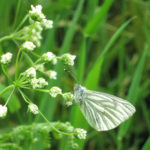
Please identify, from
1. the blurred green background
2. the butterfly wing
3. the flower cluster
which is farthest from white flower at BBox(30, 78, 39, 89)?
the blurred green background

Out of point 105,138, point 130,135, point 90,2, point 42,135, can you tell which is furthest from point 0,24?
point 130,135

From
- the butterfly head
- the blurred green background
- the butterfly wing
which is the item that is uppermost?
the blurred green background

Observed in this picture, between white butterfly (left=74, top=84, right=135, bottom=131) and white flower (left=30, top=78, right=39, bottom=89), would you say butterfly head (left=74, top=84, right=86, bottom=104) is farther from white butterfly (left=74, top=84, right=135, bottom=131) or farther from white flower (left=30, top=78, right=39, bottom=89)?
white flower (left=30, top=78, right=39, bottom=89)

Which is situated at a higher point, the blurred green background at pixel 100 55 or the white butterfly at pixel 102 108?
the blurred green background at pixel 100 55

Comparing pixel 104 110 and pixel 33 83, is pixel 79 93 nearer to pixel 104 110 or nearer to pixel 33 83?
pixel 104 110

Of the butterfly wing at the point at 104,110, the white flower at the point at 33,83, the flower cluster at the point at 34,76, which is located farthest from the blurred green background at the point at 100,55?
the white flower at the point at 33,83

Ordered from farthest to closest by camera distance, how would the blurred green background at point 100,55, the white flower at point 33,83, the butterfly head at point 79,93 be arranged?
the blurred green background at point 100,55 < the butterfly head at point 79,93 < the white flower at point 33,83

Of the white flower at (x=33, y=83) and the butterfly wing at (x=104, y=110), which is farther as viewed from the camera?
the butterfly wing at (x=104, y=110)

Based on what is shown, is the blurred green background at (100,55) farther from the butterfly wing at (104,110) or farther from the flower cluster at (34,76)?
the flower cluster at (34,76)

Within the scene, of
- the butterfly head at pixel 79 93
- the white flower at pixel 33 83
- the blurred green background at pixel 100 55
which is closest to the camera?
the white flower at pixel 33 83

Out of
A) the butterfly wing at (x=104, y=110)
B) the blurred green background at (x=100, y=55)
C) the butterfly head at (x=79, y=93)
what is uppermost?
the blurred green background at (x=100, y=55)
